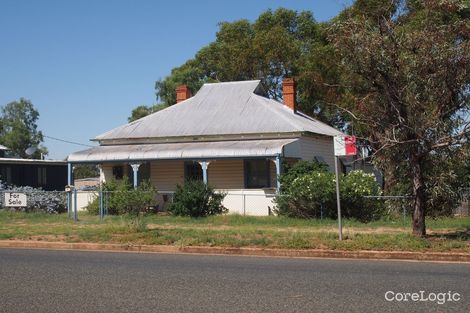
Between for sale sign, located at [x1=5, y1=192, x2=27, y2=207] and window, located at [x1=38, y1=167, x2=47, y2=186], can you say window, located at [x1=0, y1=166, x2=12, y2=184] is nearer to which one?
window, located at [x1=38, y1=167, x2=47, y2=186]

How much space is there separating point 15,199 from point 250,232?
417 inches

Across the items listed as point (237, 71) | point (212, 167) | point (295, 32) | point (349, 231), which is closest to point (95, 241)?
point (349, 231)

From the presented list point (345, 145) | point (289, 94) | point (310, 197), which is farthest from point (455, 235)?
point (289, 94)

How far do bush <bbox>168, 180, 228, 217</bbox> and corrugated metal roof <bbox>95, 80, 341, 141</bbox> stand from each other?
5186 mm

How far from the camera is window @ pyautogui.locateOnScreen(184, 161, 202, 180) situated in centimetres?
2891

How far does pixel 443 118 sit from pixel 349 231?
423cm

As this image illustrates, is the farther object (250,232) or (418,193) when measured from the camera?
(250,232)

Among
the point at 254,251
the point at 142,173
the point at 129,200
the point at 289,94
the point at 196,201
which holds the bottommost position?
the point at 254,251

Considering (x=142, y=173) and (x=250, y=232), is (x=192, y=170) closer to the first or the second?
(x=142, y=173)

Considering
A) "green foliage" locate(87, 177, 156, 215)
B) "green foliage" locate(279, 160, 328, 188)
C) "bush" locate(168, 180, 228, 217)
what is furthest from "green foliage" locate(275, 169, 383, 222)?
"green foliage" locate(87, 177, 156, 215)

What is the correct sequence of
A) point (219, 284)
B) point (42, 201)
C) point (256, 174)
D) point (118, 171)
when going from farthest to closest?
point (118, 171) < point (256, 174) < point (42, 201) < point (219, 284)

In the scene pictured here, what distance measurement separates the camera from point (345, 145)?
14.5m

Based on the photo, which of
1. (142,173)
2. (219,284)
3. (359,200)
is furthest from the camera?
(142,173)

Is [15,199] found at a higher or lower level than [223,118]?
lower
